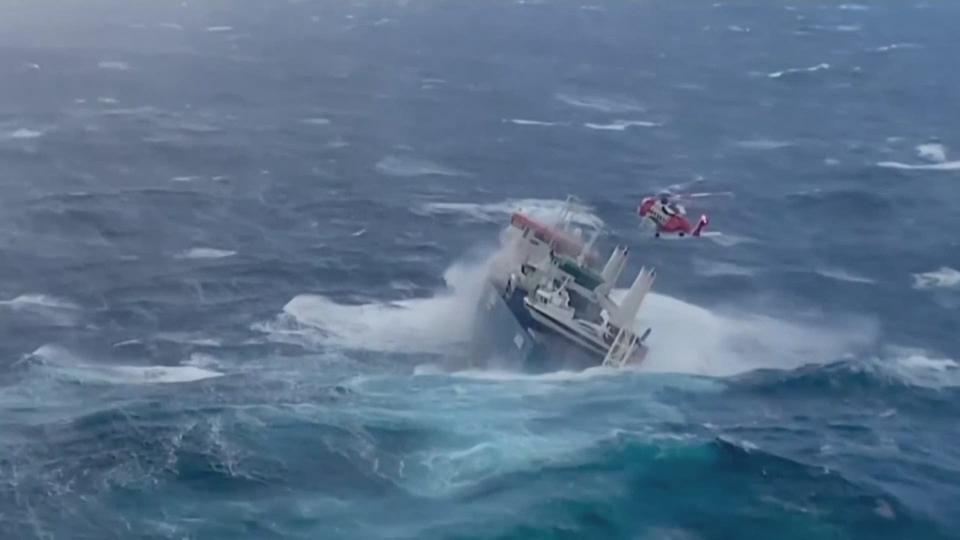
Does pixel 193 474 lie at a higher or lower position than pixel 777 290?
higher

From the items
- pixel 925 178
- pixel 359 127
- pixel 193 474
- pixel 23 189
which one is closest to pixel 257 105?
pixel 359 127

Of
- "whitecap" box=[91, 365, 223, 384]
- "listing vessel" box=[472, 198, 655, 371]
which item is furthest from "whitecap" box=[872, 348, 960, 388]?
"whitecap" box=[91, 365, 223, 384]

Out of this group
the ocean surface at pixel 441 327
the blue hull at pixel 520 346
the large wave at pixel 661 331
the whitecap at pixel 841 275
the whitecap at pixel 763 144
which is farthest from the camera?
the whitecap at pixel 763 144

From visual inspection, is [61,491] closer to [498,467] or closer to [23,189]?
[498,467]

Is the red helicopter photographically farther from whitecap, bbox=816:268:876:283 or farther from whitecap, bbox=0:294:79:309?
whitecap, bbox=0:294:79:309

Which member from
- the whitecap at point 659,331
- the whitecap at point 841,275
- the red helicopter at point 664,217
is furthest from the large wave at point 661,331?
the whitecap at point 841,275

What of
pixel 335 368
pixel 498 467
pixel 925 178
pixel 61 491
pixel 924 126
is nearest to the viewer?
pixel 61 491

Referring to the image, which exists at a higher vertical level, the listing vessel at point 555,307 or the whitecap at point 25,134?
the listing vessel at point 555,307

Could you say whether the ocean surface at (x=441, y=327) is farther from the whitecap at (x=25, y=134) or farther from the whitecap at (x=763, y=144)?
the whitecap at (x=763, y=144)
